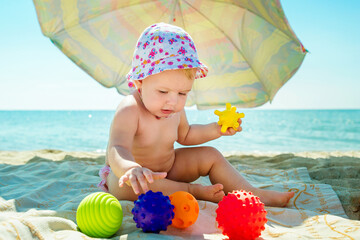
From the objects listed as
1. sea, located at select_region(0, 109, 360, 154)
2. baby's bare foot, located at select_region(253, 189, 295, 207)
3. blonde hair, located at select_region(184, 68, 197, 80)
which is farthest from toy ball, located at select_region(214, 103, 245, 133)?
sea, located at select_region(0, 109, 360, 154)

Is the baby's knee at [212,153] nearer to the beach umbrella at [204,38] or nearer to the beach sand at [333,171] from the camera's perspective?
the beach sand at [333,171]

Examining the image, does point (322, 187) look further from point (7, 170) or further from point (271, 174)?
point (7, 170)

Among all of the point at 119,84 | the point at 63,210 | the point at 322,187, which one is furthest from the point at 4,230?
the point at 119,84

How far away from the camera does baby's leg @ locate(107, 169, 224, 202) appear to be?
1.69 metres

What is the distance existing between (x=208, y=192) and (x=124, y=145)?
20.1 inches

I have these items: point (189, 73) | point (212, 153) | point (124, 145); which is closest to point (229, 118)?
point (212, 153)

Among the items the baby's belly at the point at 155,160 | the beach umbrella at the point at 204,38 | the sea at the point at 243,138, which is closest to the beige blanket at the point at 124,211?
the baby's belly at the point at 155,160

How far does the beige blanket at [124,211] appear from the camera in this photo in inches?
47.4

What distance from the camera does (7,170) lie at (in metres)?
2.76

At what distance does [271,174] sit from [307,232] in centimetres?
134

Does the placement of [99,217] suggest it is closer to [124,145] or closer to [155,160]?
[124,145]

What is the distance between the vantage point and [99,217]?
4.03 ft

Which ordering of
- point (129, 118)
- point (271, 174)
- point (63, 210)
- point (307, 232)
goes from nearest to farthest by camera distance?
1. point (307, 232)
2. point (63, 210)
3. point (129, 118)
4. point (271, 174)

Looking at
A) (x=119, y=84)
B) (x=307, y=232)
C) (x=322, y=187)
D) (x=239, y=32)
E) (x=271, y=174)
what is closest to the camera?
(x=307, y=232)
